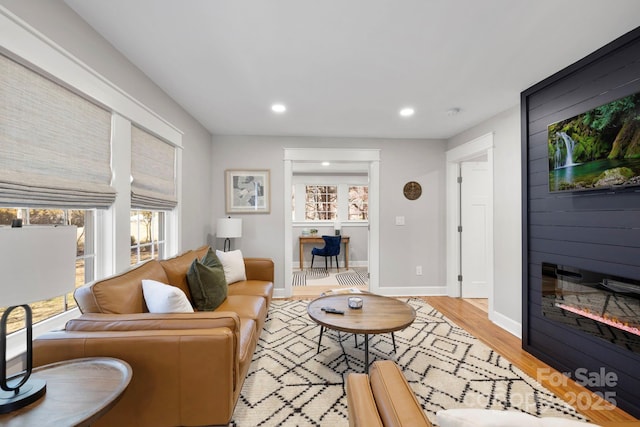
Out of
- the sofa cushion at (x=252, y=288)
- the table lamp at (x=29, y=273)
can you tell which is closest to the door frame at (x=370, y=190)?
the sofa cushion at (x=252, y=288)

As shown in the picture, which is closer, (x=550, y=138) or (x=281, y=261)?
(x=550, y=138)

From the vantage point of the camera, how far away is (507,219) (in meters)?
3.04

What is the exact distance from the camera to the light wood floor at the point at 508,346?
1741 millimetres

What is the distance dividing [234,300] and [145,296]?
847 mm

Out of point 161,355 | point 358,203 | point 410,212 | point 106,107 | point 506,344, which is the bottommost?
point 506,344

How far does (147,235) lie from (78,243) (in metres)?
0.87

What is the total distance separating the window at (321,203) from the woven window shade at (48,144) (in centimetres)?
500

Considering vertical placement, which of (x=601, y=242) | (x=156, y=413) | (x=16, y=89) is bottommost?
(x=156, y=413)

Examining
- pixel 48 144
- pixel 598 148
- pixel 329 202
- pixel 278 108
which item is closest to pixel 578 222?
A: pixel 598 148

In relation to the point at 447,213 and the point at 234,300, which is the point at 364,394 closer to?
the point at 234,300

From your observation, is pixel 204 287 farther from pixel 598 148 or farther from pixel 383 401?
pixel 598 148

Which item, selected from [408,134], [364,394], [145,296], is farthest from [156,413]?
[408,134]

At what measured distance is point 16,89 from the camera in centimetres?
132

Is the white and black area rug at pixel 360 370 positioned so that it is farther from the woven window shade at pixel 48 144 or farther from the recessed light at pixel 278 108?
the recessed light at pixel 278 108
